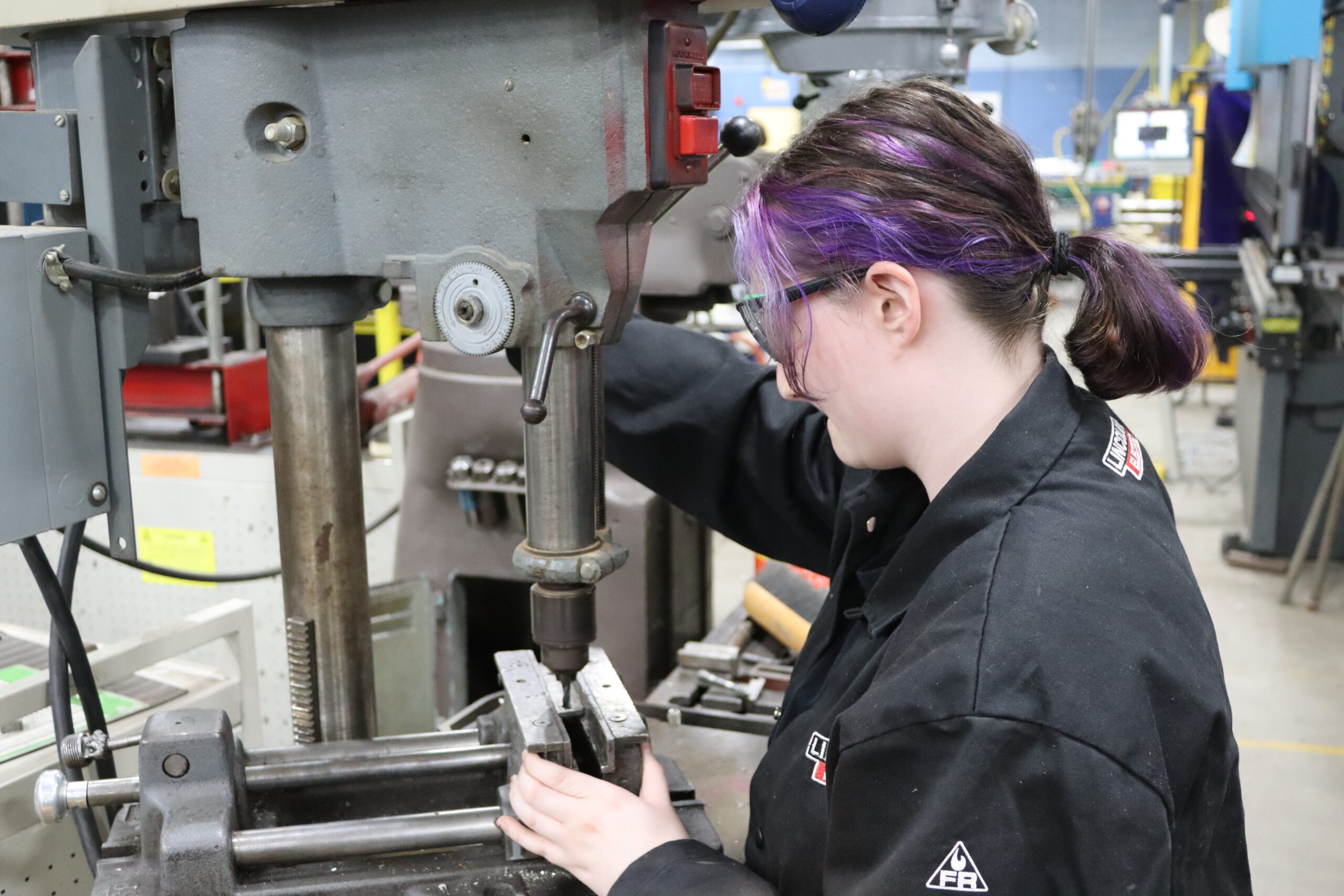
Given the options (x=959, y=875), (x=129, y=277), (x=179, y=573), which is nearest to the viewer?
(x=959, y=875)

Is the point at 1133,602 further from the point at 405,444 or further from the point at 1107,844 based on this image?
the point at 405,444

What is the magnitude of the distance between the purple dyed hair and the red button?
2.7 inches

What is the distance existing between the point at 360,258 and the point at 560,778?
15.5 inches

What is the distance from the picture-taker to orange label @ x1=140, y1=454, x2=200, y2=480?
222 centimetres

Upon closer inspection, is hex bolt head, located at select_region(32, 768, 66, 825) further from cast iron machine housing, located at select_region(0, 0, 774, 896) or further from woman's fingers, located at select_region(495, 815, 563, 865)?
woman's fingers, located at select_region(495, 815, 563, 865)

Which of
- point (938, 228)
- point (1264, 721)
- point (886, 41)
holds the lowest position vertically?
point (1264, 721)

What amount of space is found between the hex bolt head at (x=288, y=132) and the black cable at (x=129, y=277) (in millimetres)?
126

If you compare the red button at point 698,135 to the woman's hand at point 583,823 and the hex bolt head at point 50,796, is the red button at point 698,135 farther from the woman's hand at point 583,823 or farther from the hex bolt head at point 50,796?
the hex bolt head at point 50,796

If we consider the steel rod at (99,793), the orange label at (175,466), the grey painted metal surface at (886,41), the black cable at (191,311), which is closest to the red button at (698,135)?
the steel rod at (99,793)

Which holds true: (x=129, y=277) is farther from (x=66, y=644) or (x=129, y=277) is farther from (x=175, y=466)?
(x=175, y=466)

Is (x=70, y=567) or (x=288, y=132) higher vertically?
(x=288, y=132)

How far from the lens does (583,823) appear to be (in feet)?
2.68

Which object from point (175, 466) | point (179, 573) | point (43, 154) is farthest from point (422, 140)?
point (175, 466)

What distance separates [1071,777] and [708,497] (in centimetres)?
63
